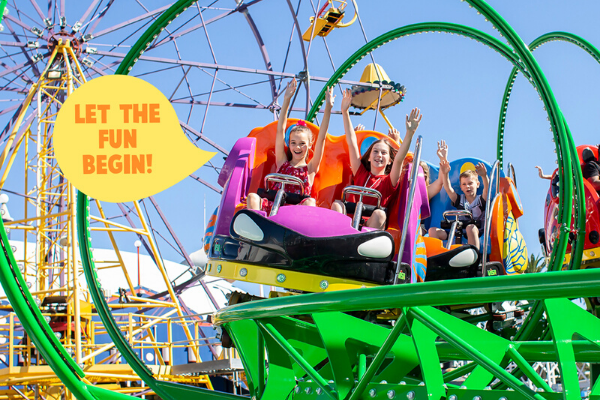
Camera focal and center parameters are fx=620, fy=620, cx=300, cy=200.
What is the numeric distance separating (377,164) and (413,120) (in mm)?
575

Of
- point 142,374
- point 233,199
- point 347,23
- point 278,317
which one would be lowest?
point 142,374

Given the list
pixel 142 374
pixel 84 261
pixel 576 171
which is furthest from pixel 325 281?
pixel 576 171

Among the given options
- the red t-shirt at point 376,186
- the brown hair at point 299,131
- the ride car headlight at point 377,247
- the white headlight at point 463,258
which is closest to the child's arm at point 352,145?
the red t-shirt at point 376,186

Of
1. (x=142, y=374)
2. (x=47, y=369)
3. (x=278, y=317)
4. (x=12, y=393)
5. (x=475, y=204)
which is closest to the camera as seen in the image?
(x=278, y=317)

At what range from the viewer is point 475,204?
6023 millimetres

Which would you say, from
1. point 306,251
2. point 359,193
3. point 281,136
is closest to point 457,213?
point 359,193

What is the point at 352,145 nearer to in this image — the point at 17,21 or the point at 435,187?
the point at 435,187

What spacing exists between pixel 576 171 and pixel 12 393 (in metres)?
11.5

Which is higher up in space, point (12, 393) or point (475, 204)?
point (475, 204)

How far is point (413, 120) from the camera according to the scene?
4.74 meters

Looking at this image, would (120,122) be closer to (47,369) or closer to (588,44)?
(588,44)

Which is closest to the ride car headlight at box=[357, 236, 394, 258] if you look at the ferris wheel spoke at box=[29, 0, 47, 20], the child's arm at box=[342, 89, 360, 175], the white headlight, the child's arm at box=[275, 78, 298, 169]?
the white headlight

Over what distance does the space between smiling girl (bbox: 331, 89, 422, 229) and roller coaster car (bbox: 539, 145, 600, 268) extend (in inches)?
53.8

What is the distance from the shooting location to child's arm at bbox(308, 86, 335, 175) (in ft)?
17.0
